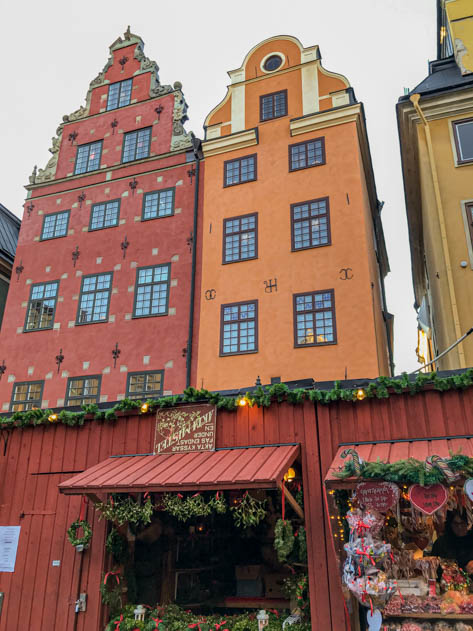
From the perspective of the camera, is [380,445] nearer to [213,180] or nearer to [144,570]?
[144,570]

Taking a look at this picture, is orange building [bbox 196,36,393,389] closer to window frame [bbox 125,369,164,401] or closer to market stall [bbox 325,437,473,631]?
window frame [bbox 125,369,164,401]

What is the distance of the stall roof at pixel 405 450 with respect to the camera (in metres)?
7.79

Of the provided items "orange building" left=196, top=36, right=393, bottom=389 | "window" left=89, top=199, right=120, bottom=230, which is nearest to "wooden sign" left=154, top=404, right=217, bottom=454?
"orange building" left=196, top=36, right=393, bottom=389

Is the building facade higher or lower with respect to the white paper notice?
higher

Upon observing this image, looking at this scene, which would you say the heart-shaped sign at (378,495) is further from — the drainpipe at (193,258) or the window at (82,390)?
the window at (82,390)

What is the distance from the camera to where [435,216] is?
1410 centimetres

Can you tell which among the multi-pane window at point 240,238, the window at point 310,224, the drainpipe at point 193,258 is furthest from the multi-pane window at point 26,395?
the window at point 310,224

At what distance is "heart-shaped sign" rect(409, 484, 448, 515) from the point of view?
7.14 m

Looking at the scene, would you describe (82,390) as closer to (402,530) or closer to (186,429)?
(186,429)

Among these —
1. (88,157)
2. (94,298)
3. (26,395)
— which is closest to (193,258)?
(94,298)

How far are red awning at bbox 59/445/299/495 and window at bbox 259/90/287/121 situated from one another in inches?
492

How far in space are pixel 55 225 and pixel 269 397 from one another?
44.1ft

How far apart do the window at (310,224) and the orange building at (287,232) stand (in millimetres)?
33

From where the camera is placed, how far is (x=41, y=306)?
1856 centimetres
